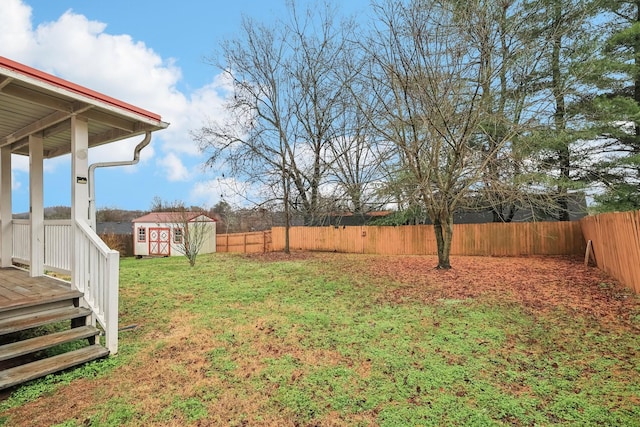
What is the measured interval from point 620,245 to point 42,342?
8645mm

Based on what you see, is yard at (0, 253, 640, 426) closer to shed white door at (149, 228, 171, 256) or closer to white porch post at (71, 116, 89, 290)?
white porch post at (71, 116, 89, 290)

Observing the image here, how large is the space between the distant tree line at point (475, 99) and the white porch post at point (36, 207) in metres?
6.41

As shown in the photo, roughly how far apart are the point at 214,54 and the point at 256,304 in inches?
559

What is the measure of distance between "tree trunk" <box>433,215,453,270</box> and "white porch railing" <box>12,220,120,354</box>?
6.89 meters

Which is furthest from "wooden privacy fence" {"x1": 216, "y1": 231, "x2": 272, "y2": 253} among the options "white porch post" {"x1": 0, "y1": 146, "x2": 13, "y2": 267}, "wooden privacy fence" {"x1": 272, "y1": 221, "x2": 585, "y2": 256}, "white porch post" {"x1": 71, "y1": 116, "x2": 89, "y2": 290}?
"white porch post" {"x1": 71, "y1": 116, "x2": 89, "y2": 290}

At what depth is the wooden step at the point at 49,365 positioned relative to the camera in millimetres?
2793

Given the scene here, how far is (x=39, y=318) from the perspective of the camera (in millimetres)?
3400

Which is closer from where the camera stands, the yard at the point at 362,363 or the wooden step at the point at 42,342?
the yard at the point at 362,363

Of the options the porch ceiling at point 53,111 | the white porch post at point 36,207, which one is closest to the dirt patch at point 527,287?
the porch ceiling at point 53,111

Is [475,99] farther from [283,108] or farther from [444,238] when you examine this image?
[283,108]

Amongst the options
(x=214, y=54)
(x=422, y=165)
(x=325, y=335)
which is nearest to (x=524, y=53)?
(x=422, y=165)

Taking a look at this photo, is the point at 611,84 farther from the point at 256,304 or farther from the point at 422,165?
the point at 256,304

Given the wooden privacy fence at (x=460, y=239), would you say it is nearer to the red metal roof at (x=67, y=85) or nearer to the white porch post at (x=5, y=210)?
the red metal roof at (x=67, y=85)

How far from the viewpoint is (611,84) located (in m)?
10.0
